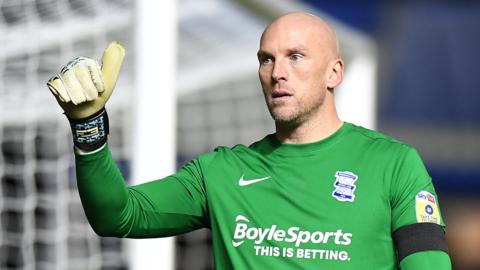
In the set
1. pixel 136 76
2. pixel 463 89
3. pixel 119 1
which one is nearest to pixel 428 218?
pixel 136 76

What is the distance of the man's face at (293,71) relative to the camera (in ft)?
9.21

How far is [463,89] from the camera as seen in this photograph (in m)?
9.44

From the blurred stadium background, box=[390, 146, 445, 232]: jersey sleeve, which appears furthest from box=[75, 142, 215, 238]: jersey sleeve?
the blurred stadium background

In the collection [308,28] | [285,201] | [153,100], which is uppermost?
[308,28]

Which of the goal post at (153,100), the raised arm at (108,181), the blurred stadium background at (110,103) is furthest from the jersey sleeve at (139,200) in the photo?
the blurred stadium background at (110,103)

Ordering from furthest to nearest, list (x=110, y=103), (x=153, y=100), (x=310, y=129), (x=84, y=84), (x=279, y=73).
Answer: (x=110, y=103) < (x=153, y=100) < (x=310, y=129) < (x=279, y=73) < (x=84, y=84)

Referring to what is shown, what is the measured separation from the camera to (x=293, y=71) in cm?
282

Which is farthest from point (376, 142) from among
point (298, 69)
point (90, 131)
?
point (90, 131)

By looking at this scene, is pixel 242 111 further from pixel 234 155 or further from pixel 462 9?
pixel 462 9

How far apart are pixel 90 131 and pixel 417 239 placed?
34.7 inches

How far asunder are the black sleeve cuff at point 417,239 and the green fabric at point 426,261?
0.01 m

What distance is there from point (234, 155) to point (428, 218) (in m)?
0.62

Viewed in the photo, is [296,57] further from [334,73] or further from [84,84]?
[84,84]

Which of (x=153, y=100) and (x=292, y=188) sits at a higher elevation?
(x=153, y=100)
